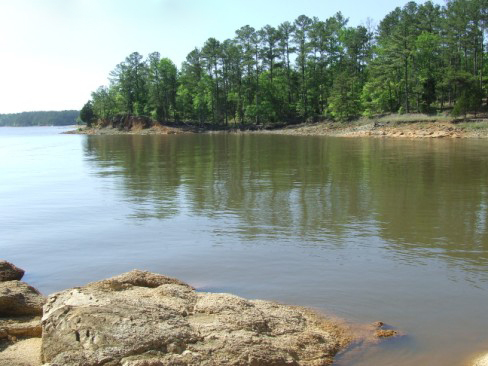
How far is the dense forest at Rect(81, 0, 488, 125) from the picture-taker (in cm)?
6544

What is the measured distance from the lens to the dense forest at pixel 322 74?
65438 mm

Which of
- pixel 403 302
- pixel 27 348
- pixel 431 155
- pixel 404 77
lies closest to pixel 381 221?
pixel 403 302

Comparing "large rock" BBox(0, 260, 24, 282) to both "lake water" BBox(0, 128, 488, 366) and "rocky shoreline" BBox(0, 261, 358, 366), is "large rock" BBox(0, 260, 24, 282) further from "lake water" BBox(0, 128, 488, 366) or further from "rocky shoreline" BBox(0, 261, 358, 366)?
"rocky shoreline" BBox(0, 261, 358, 366)

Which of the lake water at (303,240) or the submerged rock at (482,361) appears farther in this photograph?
the lake water at (303,240)

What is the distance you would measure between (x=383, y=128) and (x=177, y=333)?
2350 inches

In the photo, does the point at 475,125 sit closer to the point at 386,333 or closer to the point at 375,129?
the point at 375,129

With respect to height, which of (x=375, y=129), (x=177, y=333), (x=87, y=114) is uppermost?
(x=87, y=114)

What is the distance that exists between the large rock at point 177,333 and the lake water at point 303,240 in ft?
2.59

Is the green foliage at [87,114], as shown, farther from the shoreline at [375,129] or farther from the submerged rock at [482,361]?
the submerged rock at [482,361]

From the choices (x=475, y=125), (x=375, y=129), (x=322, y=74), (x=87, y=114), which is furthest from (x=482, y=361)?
(x=87, y=114)

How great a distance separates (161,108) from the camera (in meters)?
97.1

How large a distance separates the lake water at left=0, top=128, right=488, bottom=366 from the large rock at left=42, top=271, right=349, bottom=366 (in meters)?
0.79

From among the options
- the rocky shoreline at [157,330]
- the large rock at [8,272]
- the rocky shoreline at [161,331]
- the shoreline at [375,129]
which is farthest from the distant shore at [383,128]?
the large rock at [8,272]

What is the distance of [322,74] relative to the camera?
86.6 meters
